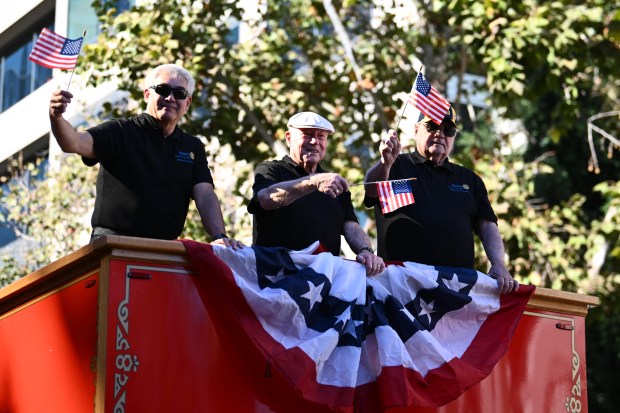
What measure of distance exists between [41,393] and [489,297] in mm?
2548

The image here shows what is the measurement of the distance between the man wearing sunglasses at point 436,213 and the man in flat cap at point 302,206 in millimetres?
273

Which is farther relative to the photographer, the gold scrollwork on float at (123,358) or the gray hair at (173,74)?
the gray hair at (173,74)

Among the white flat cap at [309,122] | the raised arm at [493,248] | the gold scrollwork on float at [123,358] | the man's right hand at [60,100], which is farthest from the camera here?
the raised arm at [493,248]

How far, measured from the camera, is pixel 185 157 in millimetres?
6449

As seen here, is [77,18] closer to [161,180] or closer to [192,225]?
[192,225]

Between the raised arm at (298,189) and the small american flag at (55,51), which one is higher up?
the small american flag at (55,51)

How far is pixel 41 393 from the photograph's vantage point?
5863 millimetres

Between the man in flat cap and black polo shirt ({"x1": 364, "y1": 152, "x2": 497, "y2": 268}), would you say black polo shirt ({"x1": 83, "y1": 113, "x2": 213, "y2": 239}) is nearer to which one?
the man in flat cap

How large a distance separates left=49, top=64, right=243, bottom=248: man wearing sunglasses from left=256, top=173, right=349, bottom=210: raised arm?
28 cm

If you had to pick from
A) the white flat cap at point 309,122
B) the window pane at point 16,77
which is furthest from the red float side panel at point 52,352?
the window pane at point 16,77

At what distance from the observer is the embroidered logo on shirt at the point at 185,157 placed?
643 centimetres

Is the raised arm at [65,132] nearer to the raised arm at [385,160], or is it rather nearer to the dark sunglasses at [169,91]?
the dark sunglasses at [169,91]

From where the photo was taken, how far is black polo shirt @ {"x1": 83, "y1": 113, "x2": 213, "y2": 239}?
6176 millimetres

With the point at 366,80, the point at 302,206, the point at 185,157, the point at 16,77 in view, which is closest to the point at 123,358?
the point at 185,157
